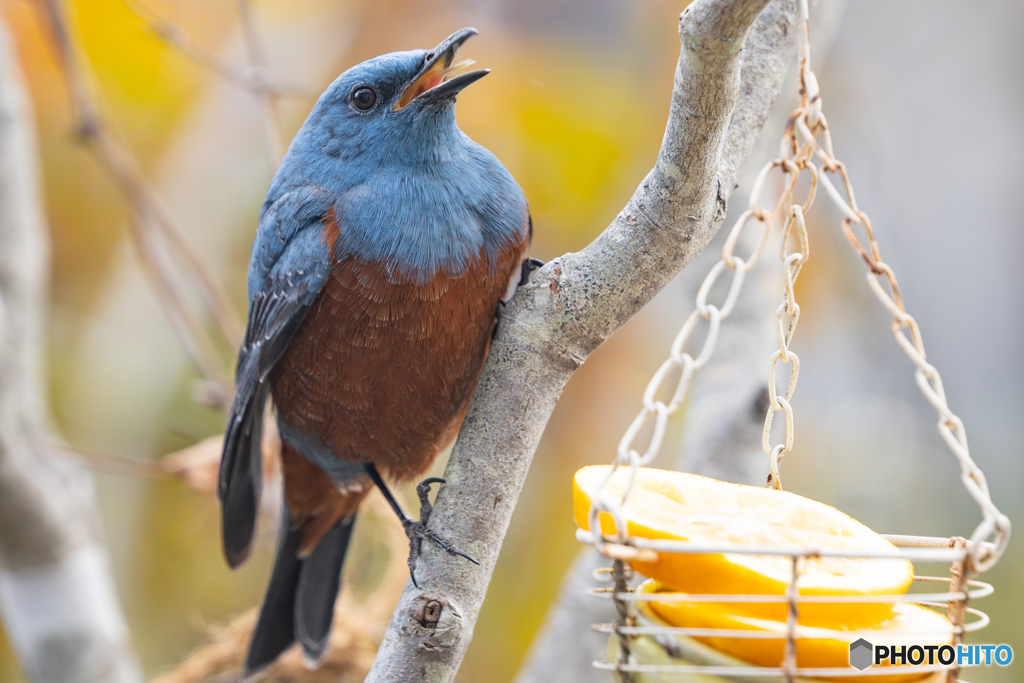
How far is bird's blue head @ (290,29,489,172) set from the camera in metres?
2.20

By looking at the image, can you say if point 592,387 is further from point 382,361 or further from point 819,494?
point 382,361

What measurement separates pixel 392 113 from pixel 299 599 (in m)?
1.67

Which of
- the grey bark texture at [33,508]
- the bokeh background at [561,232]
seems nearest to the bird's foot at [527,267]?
the grey bark texture at [33,508]

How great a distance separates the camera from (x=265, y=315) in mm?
2307

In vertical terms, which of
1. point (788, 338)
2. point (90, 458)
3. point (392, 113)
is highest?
point (392, 113)

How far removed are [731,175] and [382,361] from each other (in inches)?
38.5

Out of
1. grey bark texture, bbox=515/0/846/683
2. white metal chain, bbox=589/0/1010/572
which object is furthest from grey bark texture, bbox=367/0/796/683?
grey bark texture, bbox=515/0/846/683

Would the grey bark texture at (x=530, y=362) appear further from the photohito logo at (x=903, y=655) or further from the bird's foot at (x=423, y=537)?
the photohito logo at (x=903, y=655)

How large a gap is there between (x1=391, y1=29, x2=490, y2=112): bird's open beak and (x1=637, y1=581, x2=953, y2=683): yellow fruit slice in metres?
1.29

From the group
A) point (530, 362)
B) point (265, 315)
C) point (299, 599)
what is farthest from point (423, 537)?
point (299, 599)

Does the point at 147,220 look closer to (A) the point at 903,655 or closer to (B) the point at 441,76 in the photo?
(B) the point at 441,76

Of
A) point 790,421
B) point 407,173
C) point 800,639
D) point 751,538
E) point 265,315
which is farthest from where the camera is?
point 265,315

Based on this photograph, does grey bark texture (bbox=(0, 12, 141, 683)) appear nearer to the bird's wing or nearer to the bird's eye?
the bird's wing

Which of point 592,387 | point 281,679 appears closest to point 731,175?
point 281,679
